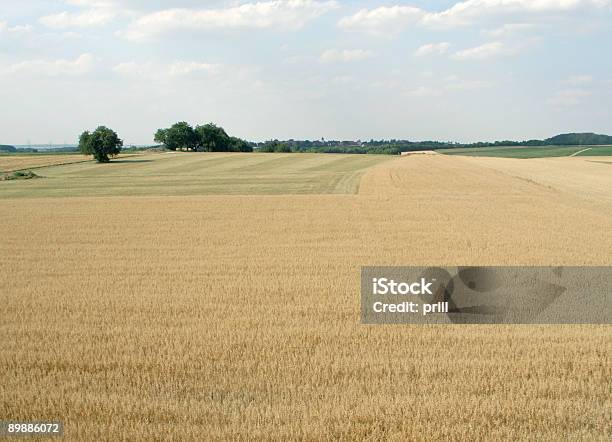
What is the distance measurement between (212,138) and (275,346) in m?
121

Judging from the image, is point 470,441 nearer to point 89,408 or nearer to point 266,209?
point 89,408

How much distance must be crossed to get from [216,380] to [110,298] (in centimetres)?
568

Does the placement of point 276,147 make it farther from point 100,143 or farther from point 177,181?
point 177,181

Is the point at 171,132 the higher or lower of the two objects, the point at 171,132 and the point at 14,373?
the higher

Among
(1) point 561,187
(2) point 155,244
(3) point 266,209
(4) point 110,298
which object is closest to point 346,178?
(1) point 561,187

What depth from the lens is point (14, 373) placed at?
8.66 metres

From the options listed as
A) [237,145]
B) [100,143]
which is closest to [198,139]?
[237,145]

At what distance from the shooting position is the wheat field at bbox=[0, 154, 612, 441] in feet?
23.3

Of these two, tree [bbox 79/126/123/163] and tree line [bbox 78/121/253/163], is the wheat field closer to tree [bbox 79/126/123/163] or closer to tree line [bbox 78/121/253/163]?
tree [bbox 79/126/123/163]

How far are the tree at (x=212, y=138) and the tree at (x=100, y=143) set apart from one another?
43.1 meters

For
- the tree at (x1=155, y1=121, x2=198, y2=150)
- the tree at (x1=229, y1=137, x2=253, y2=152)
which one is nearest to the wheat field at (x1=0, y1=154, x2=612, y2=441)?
the tree at (x1=155, y1=121, x2=198, y2=150)

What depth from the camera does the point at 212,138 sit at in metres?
128

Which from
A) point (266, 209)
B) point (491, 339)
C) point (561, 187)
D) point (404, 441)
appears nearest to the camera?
point (404, 441)

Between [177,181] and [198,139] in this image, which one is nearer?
[177,181]
